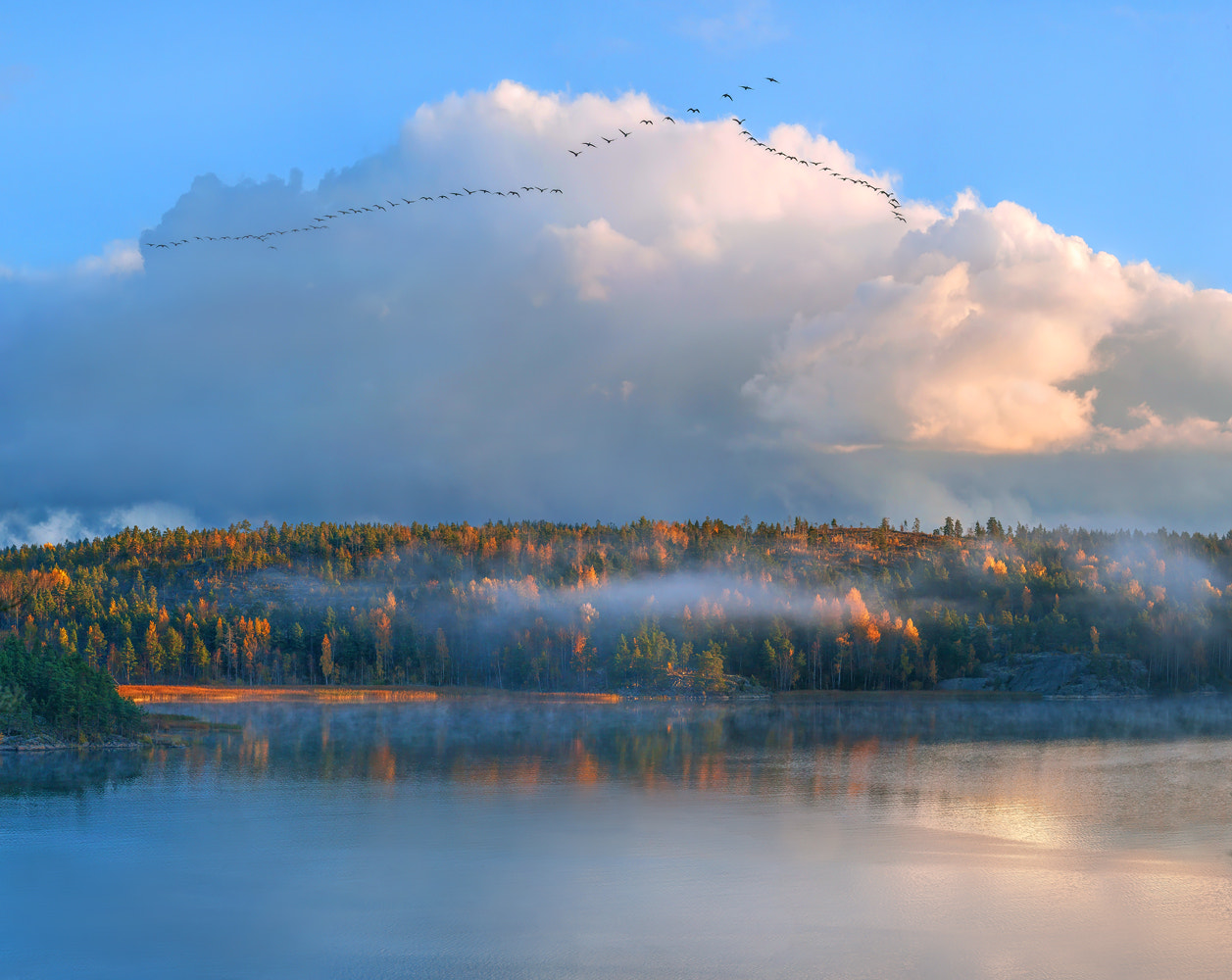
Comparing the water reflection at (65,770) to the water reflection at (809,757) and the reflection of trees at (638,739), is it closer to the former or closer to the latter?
the water reflection at (809,757)

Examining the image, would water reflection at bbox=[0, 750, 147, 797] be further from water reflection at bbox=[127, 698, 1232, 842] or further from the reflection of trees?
the reflection of trees

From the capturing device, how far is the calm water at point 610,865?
37.8 metres

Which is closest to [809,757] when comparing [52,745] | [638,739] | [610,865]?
[638,739]

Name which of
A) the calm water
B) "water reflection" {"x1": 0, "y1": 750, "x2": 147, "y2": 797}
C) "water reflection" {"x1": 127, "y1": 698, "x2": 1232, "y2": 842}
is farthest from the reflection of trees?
"water reflection" {"x1": 0, "y1": 750, "x2": 147, "y2": 797}

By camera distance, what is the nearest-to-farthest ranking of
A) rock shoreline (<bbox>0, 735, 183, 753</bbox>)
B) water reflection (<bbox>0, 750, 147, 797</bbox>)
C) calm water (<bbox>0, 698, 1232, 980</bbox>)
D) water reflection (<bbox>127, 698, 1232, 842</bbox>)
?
calm water (<bbox>0, 698, 1232, 980</bbox>) < water reflection (<bbox>127, 698, 1232, 842</bbox>) < water reflection (<bbox>0, 750, 147, 797</bbox>) < rock shoreline (<bbox>0, 735, 183, 753</bbox>)

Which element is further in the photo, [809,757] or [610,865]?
[809,757]

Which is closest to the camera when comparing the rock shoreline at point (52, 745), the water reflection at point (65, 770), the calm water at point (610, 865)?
the calm water at point (610, 865)

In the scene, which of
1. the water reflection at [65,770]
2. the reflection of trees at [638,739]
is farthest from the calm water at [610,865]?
the reflection of trees at [638,739]

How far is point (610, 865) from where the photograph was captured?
51125 mm

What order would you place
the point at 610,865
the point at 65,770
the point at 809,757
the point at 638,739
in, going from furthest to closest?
the point at 638,739, the point at 809,757, the point at 65,770, the point at 610,865

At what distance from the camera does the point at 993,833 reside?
59.8 m

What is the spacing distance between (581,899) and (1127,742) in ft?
298

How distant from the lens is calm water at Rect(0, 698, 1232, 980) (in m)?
37.8

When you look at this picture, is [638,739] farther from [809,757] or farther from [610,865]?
[610,865]
